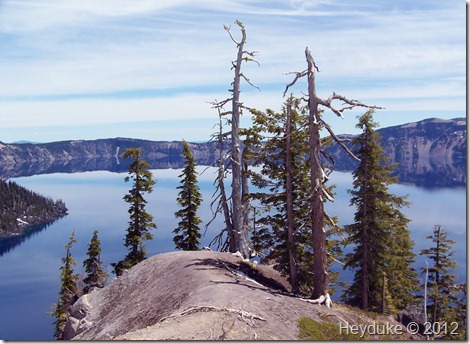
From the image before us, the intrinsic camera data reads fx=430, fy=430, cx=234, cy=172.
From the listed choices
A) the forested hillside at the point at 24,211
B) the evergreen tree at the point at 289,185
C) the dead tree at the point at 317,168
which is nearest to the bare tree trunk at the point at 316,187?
the dead tree at the point at 317,168

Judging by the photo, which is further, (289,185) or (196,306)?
(289,185)

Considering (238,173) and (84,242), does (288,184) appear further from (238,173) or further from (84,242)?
(84,242)

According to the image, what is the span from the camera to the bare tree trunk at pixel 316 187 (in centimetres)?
Answer: 1564

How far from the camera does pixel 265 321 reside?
38.9 ft

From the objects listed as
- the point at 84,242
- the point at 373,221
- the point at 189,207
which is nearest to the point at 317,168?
the point at 373,221

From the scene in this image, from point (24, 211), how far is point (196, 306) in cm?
19432

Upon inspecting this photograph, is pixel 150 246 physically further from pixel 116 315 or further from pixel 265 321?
pixel 265 321

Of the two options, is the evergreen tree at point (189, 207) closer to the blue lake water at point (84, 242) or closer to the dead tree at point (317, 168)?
the blue lake water at point (84, 242)

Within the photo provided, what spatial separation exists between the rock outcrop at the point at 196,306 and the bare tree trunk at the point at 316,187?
129cm

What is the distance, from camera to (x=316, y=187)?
15.8 meters

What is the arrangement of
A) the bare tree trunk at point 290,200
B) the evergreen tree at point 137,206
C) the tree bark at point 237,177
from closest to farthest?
the bare tree trunk at point 290,200, the tree bark at point 237,177, the evergreen tree at point 137,206

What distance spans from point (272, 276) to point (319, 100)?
10.3 metres

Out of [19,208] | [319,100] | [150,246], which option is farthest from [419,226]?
[19,208]

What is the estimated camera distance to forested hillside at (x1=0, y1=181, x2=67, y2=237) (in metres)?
168
